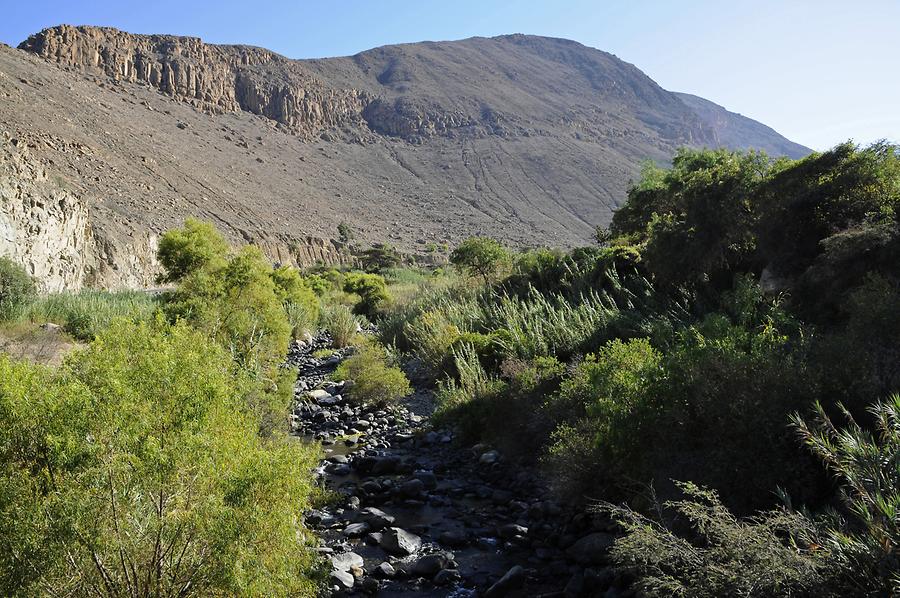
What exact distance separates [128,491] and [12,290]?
18369 mm

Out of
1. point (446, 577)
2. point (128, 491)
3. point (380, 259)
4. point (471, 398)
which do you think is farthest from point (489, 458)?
point (380, 259)

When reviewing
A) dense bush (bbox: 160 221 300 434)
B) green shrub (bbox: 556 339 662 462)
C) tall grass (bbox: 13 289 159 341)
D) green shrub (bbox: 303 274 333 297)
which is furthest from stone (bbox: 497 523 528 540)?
green shrub (bbox: 303 274 333 297)

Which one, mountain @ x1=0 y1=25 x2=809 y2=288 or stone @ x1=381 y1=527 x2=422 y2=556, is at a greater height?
mountain @ x1=0 y1=25 x2=809 y2=288

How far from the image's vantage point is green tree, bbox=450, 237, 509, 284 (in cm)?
2358

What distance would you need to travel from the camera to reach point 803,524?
134 inches

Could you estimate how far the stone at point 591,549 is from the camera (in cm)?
576

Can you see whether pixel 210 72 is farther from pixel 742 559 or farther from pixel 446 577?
pixel 742 559

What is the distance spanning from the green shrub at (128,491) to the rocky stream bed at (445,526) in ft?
8.26

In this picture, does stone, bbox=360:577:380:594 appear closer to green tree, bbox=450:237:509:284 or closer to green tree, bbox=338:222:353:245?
green tree, bbox=450:237:509:284

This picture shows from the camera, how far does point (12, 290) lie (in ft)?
57.0

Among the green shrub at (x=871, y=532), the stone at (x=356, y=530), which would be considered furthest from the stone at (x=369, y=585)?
the green shrub at (x=871, y=532)

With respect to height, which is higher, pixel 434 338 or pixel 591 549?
pixel 434 338

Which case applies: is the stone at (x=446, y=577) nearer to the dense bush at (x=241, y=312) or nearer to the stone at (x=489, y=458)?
the stone at (x=489, y=458)

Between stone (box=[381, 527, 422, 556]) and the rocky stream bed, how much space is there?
0.01 metres
